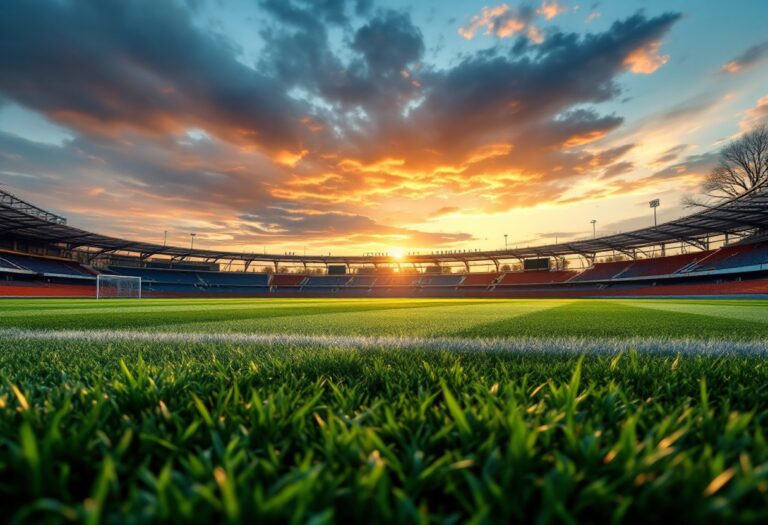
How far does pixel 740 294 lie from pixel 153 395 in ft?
157

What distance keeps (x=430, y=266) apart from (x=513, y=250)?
20408mm

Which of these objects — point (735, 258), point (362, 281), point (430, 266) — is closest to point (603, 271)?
point (735, 258)

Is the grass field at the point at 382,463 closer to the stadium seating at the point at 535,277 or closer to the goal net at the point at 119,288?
the goal net at the point at 119,288

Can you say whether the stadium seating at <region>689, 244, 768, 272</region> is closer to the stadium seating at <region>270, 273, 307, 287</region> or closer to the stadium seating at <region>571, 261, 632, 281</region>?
the stadium seating at <region>571, 261, 632, 281</region>

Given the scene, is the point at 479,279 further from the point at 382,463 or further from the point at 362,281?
the point at 382,463

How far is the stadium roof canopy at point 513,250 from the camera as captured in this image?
32938mm

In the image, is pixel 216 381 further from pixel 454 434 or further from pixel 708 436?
pixel 708 436

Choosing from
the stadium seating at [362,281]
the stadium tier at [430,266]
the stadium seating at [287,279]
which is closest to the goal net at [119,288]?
the stadium tier at [430,266]

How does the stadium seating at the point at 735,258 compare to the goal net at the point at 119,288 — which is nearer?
the stadium seating at the point at 735,258

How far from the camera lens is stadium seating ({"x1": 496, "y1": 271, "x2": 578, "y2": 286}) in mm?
58938

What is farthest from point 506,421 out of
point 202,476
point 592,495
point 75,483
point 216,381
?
point 216,381

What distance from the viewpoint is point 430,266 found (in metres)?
74.4

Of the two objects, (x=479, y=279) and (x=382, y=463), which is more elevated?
(x=382, y=463)

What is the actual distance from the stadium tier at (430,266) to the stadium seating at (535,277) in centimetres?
16
